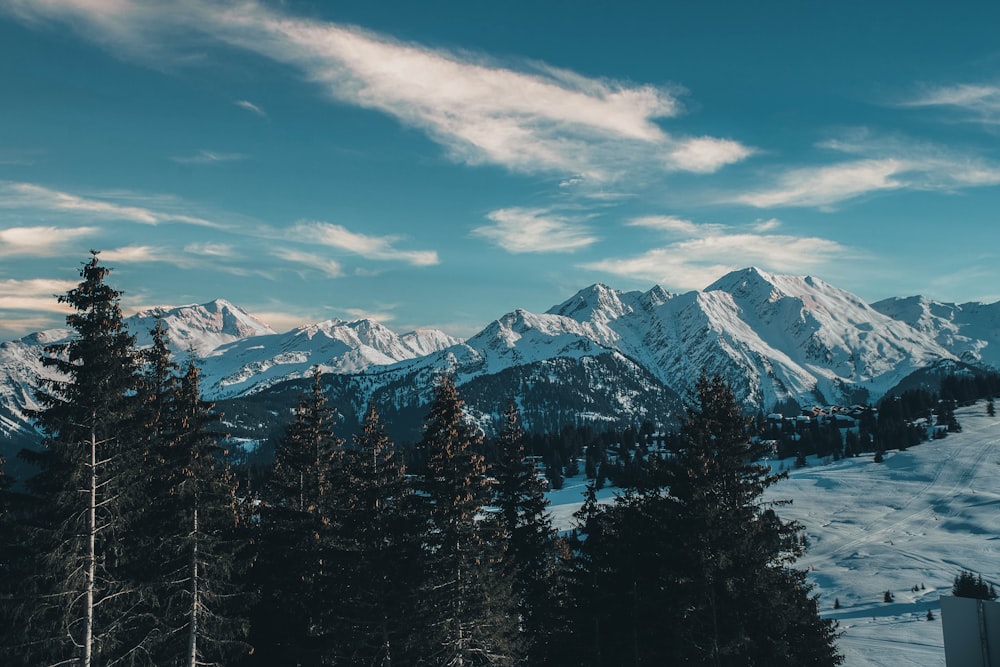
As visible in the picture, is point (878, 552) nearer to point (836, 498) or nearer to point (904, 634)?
point (836, 498)

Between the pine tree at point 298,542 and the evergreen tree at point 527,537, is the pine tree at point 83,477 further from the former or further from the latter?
the evergreen tree at point 527,537

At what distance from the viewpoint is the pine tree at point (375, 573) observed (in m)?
30.7

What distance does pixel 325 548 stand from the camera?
104 feet

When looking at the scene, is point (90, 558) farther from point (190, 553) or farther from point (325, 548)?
point (325, 548)

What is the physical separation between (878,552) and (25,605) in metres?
114

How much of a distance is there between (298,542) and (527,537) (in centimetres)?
1321

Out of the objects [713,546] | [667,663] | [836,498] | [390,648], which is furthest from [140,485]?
[836,498]

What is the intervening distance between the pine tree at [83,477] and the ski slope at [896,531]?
40.9 meters

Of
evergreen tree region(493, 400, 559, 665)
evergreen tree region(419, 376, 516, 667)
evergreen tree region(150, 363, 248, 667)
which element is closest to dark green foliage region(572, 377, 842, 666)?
evergreen tree region(419, 376, 516, 667)

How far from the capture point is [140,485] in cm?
2500

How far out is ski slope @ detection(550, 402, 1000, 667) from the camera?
209ft

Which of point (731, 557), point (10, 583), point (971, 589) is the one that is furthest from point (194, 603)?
point (971, 589)

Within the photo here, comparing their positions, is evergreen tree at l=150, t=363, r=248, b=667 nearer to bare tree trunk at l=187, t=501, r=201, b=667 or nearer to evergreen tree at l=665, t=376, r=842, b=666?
bare tree trunk at l=187, t=501, r=201, b=667

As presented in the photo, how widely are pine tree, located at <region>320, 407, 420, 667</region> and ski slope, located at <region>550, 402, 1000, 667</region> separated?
95.7ft
